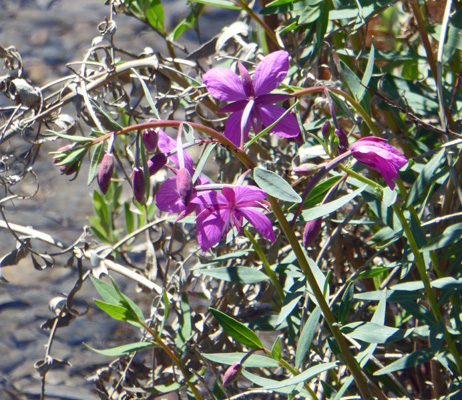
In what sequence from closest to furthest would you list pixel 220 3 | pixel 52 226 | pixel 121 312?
pixel 121 312
pixel 220 3
pixel 52 226

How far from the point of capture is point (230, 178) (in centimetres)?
119

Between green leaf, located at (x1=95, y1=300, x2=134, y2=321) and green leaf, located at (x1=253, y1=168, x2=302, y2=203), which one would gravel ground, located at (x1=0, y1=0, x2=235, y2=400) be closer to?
green leaf, located at (x1=95, y1=300, x2=134, y2=321)

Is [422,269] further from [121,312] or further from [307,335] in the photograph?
[121,312]

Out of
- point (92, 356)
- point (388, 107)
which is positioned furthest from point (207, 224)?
point (92, 356)

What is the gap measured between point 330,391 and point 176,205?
0.40 m

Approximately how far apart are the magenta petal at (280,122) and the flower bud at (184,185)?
0.44 feet

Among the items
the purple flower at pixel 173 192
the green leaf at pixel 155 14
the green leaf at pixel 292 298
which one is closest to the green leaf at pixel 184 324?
the green leaf at pixel 292 298

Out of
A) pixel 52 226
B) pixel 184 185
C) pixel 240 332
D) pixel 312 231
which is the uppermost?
pixel 184 185

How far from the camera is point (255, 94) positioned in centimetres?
68

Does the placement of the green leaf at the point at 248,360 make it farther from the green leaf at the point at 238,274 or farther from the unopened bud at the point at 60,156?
the unopened bud at the point at 60,156

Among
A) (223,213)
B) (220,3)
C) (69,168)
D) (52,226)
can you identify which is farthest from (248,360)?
(52,226)

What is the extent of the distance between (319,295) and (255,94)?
24 cm

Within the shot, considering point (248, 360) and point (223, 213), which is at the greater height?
point (223, 213)

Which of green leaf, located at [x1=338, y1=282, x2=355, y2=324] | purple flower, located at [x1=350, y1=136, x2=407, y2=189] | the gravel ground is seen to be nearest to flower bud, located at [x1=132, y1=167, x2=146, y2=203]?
purple flower, located at [x1=350, y1=136, x2=407, y2=189]
